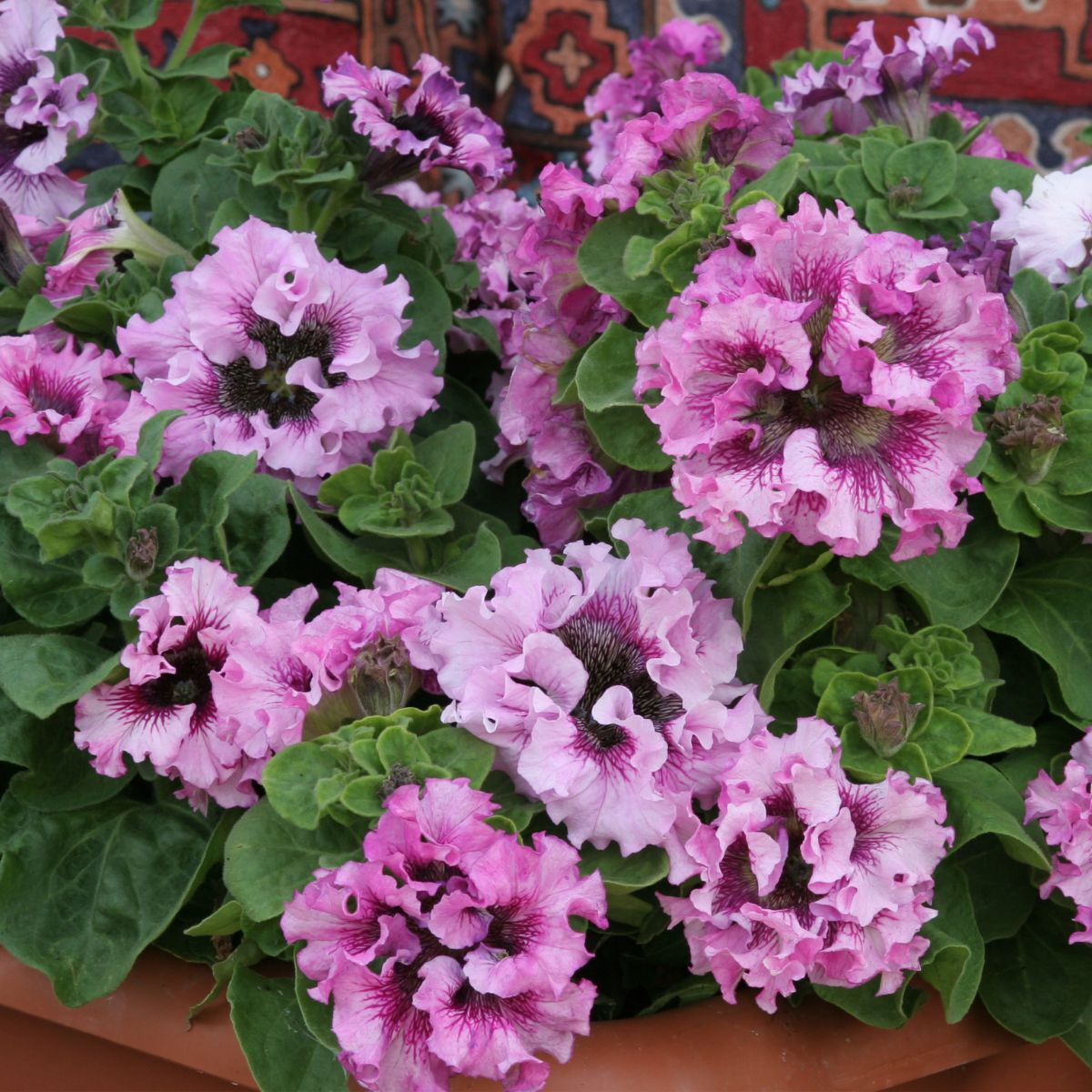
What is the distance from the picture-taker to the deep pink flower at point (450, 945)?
57 centimetres

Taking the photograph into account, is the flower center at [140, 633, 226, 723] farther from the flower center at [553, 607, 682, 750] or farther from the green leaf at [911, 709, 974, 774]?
the green leaf at [911, 709, 974, 774]

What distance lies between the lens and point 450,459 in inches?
31.1

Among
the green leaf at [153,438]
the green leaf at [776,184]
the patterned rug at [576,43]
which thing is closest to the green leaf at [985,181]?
the green leaf at [776,184]

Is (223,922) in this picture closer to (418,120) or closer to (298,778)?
(298,778)

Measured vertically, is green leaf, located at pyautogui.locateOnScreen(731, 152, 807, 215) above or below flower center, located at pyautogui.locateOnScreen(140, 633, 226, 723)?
above

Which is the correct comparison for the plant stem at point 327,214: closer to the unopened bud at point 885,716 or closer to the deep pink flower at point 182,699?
the deep pink flower at point 182,699

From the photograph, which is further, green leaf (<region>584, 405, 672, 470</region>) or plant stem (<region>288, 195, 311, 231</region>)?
plant stem (<region>288, 195, 311, 231</region>)

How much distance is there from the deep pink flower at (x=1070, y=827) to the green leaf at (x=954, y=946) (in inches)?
1.6

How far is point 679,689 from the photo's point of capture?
2.13 feet

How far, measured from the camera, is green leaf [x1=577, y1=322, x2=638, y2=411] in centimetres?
71

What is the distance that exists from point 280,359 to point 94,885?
313 millimetres

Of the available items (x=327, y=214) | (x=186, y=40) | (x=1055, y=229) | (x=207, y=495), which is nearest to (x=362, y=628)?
(x=207, y=495)

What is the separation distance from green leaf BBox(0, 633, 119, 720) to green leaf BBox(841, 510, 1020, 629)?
39 centimetres

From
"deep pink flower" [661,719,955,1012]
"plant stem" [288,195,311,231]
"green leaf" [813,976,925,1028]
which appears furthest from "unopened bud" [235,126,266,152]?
"green leaf" [813,976,925,1028]
